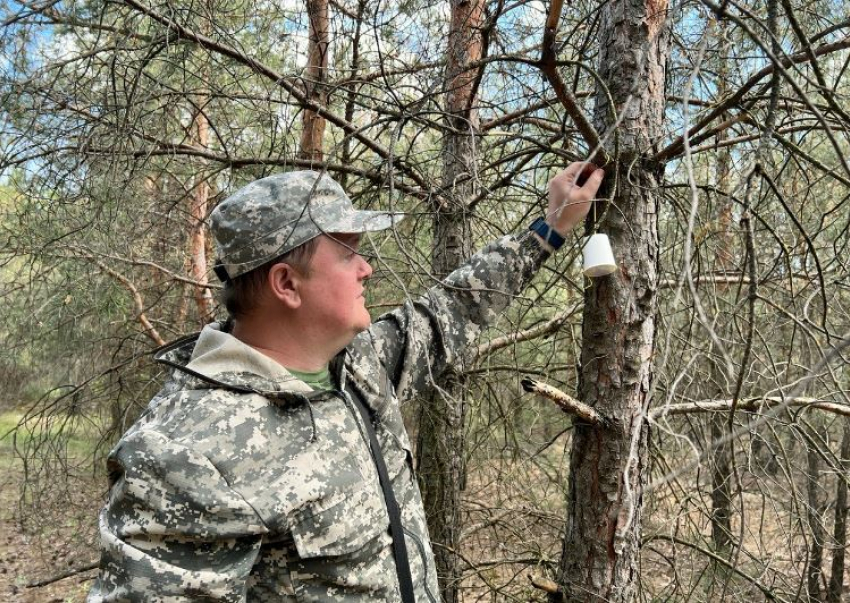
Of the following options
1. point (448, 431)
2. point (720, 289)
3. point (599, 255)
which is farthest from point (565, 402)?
A: point (720, 289)

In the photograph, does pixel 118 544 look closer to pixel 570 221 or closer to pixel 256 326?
pixel 256 326

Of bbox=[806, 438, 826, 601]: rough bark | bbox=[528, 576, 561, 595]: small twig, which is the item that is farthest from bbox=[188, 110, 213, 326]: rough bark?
bbox=[806, 438, 826, 601]: rough bark

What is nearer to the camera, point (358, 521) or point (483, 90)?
point (358, 521)

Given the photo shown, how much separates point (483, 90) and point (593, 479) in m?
2.31

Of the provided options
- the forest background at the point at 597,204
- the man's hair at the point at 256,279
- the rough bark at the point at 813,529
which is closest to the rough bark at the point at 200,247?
the forest background at the point at 597,204

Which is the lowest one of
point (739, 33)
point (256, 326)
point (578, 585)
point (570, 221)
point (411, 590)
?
point (578, 585)

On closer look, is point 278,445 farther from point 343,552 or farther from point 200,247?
point 200,247

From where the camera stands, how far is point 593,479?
1.95 meters

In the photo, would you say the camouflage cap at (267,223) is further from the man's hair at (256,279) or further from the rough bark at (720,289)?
the rough bark at (720,289)

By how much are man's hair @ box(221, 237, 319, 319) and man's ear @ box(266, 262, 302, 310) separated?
2cm

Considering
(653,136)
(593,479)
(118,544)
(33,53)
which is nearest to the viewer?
(118,544)

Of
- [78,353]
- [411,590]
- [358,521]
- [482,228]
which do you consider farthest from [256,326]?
[78,353]

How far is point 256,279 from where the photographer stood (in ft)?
5.40

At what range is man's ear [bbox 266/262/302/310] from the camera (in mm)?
1615
